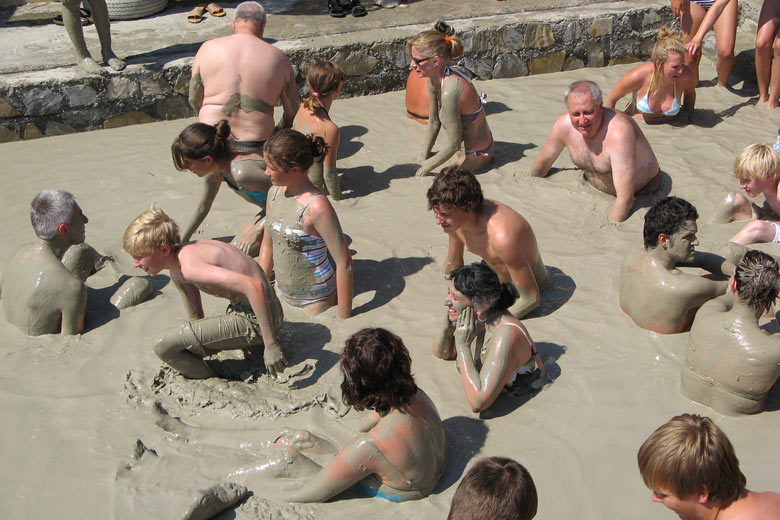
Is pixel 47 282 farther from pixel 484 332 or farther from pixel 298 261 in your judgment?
pixel 484 332

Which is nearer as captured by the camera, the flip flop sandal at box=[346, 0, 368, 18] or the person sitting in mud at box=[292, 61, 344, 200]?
the person sitting in mud at box=[292, 61, 344, 200]

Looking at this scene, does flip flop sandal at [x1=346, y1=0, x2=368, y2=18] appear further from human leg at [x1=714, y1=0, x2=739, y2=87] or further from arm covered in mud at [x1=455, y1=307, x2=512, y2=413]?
arm covered in mud at [x1=455, y1=307, x2=512, y2=413]

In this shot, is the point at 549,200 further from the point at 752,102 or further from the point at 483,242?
the point at 752,102

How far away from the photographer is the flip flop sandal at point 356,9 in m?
8.51

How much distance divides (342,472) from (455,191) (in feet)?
5.55

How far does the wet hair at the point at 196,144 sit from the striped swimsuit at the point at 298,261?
1.69ft

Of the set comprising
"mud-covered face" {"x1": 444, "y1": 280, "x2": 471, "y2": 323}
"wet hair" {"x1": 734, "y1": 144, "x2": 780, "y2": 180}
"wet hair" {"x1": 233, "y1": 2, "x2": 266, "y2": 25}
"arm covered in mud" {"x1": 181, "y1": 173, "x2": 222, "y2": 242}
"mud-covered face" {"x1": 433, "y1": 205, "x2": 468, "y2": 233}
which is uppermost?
"wet hair" {"x1": 233, "y1": 2, "x2": 266, "y2": 25}

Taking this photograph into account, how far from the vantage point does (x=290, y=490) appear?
3.48 m

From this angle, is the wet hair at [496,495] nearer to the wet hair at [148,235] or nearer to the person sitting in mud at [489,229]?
the person sitting in mud at [489,229]

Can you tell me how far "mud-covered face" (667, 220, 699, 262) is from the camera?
4.12 metres

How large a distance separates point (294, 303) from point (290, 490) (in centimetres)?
153

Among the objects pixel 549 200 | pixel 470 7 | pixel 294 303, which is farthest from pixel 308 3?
pixel 294 303

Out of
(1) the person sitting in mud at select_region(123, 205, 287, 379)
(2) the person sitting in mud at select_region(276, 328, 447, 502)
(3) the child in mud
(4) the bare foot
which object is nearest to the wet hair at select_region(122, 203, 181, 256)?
(1) the person sitting in mud at select_region(123, 205, 287, 379)

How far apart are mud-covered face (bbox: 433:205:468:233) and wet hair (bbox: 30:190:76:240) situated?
227 centimetres
